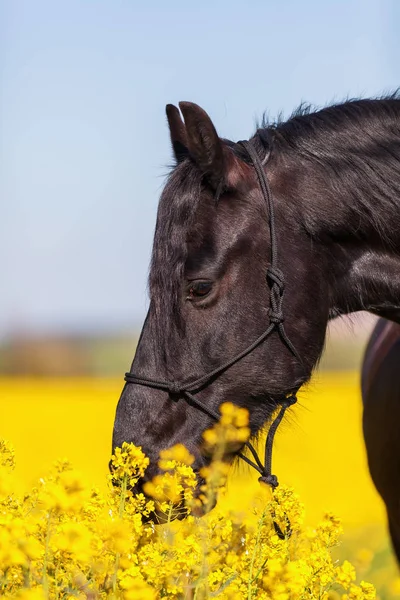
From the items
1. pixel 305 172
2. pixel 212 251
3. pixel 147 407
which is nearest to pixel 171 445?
pixel 147 407

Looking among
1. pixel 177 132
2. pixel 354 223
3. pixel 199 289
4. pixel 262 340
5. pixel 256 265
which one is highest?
pixel 177 132

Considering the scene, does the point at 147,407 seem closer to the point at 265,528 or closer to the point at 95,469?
the point at 265,528

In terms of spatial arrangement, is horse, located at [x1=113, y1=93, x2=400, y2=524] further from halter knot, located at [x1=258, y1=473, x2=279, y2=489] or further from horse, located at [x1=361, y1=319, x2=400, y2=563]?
horse, located at [x1=361, y1=319, x2=400, y2=563]

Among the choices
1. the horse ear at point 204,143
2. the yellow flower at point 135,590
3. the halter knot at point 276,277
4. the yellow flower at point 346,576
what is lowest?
the yellow flower at point 346,576

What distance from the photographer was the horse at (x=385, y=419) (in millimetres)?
A: 4613

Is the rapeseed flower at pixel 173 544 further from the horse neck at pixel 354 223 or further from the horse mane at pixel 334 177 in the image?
the horse neck at pixel 354 223

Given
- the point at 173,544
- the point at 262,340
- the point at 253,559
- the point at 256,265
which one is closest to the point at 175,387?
the point at 262,340

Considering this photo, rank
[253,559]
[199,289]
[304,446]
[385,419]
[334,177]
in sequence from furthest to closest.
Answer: [304,446], [385,419], [334,177], [199,289], [253,559]

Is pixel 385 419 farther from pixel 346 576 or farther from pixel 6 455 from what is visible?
pixel 6 455

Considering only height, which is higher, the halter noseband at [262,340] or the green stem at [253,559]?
the halter noseband at [262,340]

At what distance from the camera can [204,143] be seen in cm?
338

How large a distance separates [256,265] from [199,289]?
0.80 feet

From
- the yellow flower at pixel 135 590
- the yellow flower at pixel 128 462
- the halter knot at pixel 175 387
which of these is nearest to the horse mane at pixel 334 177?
the halter knot at pixel 175 387

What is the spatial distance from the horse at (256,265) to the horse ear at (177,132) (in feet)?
1.00
